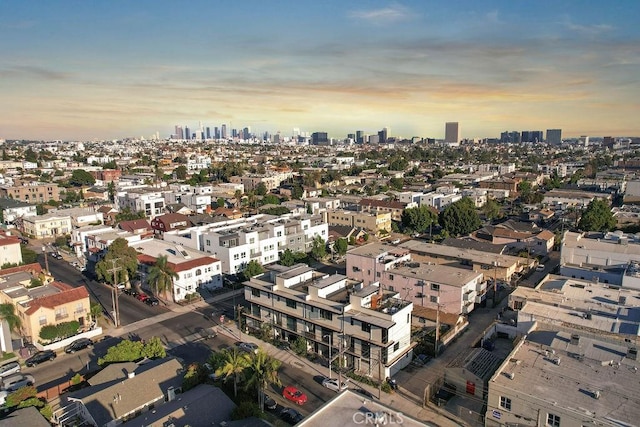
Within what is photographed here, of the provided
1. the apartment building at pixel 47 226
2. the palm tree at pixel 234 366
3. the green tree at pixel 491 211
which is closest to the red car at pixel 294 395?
the palm tree at pixel 234 366

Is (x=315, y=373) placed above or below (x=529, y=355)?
below

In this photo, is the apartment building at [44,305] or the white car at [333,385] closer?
the white car at [333,385]

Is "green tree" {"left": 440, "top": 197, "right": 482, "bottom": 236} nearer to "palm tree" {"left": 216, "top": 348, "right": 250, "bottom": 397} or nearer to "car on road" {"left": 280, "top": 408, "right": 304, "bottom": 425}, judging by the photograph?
"car on road" {"left": 280, "top": 408, "right": 304, "bottom": 425}

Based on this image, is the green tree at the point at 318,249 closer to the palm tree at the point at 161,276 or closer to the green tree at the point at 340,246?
the green tree at the point at 340,246

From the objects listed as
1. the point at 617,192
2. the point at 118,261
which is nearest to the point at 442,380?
the point at 118,261

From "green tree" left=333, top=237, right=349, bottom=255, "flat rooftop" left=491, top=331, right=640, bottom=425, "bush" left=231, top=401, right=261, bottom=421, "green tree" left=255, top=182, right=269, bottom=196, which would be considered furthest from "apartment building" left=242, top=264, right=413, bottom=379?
"green tree" left=255, top=182, right=269, bottom=196

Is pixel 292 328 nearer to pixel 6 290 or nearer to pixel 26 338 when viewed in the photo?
pixel 26 338
